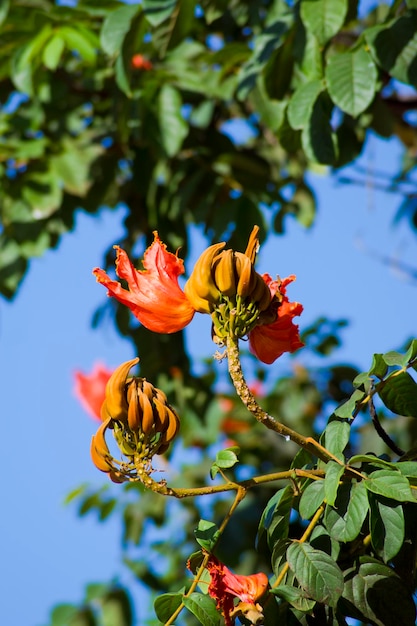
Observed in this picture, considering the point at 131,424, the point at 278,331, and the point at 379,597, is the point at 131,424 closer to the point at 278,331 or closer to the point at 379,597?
the point at 278,331

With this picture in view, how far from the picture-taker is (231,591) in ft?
3.48

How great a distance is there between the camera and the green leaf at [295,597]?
1.06 m

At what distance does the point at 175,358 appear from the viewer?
2.73 m

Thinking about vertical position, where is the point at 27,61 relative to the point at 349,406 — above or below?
above

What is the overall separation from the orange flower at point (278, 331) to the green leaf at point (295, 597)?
280 millimetres

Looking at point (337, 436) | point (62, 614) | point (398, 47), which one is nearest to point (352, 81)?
point (398, 47)

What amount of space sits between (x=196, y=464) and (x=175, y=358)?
3.55 ft

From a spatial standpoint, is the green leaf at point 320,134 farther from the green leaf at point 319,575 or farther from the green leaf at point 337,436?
the green leaf at point 319,575

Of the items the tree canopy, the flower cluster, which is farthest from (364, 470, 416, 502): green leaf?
the flower cluster

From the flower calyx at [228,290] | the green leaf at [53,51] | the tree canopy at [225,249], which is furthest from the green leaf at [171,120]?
the flower calyx at [228,290]

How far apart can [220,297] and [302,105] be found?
0.76 metres

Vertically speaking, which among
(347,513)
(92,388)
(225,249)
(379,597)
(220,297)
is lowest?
(92,388)

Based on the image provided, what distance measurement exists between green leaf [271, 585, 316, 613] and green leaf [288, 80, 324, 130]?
911 millimetres

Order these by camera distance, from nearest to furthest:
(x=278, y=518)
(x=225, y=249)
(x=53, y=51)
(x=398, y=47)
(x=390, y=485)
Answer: (x=390, y=485) → (x=278, y=518) → (x=398, y=47) → (x=53, y=51) → (x=225, y=249)
